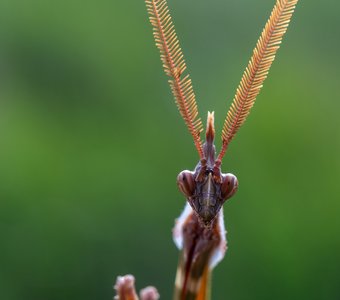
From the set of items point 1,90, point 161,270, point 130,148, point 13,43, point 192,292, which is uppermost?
point 13,43

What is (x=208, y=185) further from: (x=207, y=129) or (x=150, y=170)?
(x=150, y=170)

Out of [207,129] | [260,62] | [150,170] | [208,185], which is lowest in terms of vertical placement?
[208,185]

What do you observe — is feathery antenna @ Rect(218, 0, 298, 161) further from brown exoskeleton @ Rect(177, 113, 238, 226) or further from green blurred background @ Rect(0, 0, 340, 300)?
green blurred background @ Rect(0, 0, 340, 300)

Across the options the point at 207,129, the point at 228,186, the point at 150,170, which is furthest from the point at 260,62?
the point at 150,170

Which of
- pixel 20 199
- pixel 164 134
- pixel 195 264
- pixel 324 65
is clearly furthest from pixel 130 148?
pixel 195 264

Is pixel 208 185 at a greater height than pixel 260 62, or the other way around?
pixel 260 62

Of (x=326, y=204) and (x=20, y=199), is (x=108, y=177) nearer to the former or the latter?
(x=20, y=199)
